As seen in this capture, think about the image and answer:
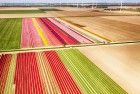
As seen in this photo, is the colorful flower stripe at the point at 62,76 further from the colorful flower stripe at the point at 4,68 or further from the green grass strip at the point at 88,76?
the colorful flower stripe at the point at 4,68

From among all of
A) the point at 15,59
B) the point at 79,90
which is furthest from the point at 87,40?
the point at 79,90

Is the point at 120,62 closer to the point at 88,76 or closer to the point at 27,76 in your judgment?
→ the point at 88,76

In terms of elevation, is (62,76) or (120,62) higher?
(120,62)

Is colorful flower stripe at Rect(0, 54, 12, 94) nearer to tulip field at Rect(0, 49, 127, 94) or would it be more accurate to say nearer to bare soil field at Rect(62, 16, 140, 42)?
tulip field at Rect(0, 49, 127, 94)

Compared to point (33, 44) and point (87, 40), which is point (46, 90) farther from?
point (87, 40)

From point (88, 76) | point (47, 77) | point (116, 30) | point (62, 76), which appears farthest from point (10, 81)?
point (116, 30)

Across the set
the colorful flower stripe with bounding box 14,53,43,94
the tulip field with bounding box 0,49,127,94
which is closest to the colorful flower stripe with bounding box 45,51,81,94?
the tulip field with bounding box 0,49,127,94

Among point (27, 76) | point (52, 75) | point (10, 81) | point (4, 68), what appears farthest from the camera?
point (4, 68)
